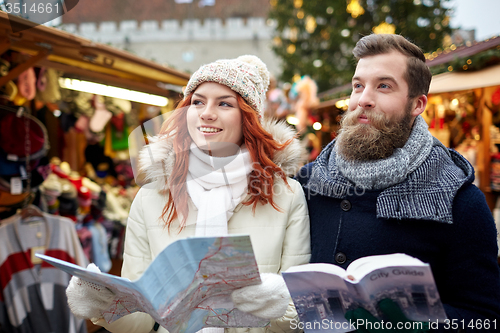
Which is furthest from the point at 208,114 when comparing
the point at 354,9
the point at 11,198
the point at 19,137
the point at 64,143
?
the point at 354,9

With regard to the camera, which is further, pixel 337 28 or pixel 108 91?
pixel 337 28

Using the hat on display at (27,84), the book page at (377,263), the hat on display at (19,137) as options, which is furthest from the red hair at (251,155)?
the hat on display at (27,84)

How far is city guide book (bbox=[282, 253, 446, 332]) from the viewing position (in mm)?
954

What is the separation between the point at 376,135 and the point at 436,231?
409 millimetres

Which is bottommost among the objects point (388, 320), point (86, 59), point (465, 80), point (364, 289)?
point (388, 320)

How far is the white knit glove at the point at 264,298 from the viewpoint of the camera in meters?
1.10

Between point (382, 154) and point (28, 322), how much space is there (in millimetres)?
2953

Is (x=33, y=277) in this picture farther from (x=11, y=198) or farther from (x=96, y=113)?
(x=96, y=113)

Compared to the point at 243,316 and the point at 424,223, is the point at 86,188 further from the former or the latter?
the point at 424,223

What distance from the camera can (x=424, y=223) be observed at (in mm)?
1327

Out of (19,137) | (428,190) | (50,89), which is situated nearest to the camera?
(428,190)

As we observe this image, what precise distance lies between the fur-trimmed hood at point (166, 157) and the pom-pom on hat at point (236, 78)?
0.16m

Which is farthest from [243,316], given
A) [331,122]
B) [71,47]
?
[331,122]

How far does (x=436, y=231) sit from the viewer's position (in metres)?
1.31
